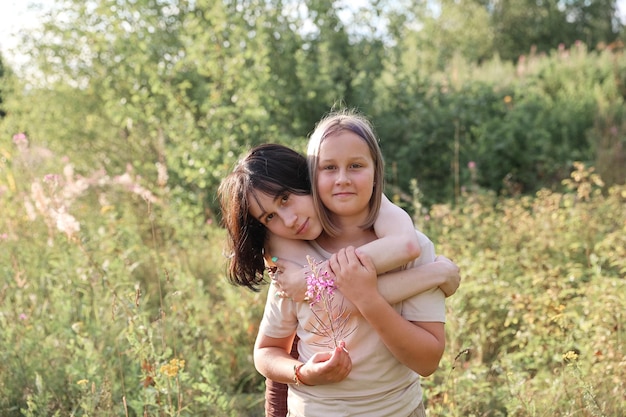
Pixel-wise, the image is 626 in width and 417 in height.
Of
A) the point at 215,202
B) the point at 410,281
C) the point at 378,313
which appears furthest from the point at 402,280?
the point at 215,202

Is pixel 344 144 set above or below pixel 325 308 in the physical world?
above

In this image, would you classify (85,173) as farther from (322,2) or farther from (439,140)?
(439,140)

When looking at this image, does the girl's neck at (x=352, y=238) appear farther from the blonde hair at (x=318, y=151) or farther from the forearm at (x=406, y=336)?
the forearm at (x=406, y=336)

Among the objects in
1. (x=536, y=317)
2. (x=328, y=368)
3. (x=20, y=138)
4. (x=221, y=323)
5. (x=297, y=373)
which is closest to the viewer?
(x=328, y=368)

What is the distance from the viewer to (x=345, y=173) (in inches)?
66.4

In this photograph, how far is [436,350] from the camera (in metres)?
1.65

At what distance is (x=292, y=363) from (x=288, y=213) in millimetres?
388

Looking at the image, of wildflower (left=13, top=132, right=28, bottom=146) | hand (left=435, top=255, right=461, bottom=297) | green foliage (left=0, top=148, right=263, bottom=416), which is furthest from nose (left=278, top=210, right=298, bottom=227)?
wildflower (left=13, top=132, right=28, bottom=146)

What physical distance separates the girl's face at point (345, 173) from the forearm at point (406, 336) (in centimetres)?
27

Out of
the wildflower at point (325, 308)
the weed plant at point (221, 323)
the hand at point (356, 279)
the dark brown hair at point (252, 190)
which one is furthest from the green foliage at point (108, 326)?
the hand at point (356, 279)

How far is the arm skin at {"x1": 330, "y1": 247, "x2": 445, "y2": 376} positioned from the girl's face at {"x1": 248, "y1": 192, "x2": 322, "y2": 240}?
0.14 metres

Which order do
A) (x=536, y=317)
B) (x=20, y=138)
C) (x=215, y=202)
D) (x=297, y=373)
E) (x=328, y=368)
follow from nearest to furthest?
1. (x=328, y=368)
2. (x=297, y=373)
3. (x=536, y=317)
4. (x=20, y=138)
5. (x=215, y=202)

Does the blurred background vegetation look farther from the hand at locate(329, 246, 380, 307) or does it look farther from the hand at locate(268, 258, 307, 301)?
the hand at locate(329, 246, 380, 307)

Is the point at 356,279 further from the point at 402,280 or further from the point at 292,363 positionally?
the point at 292,363
